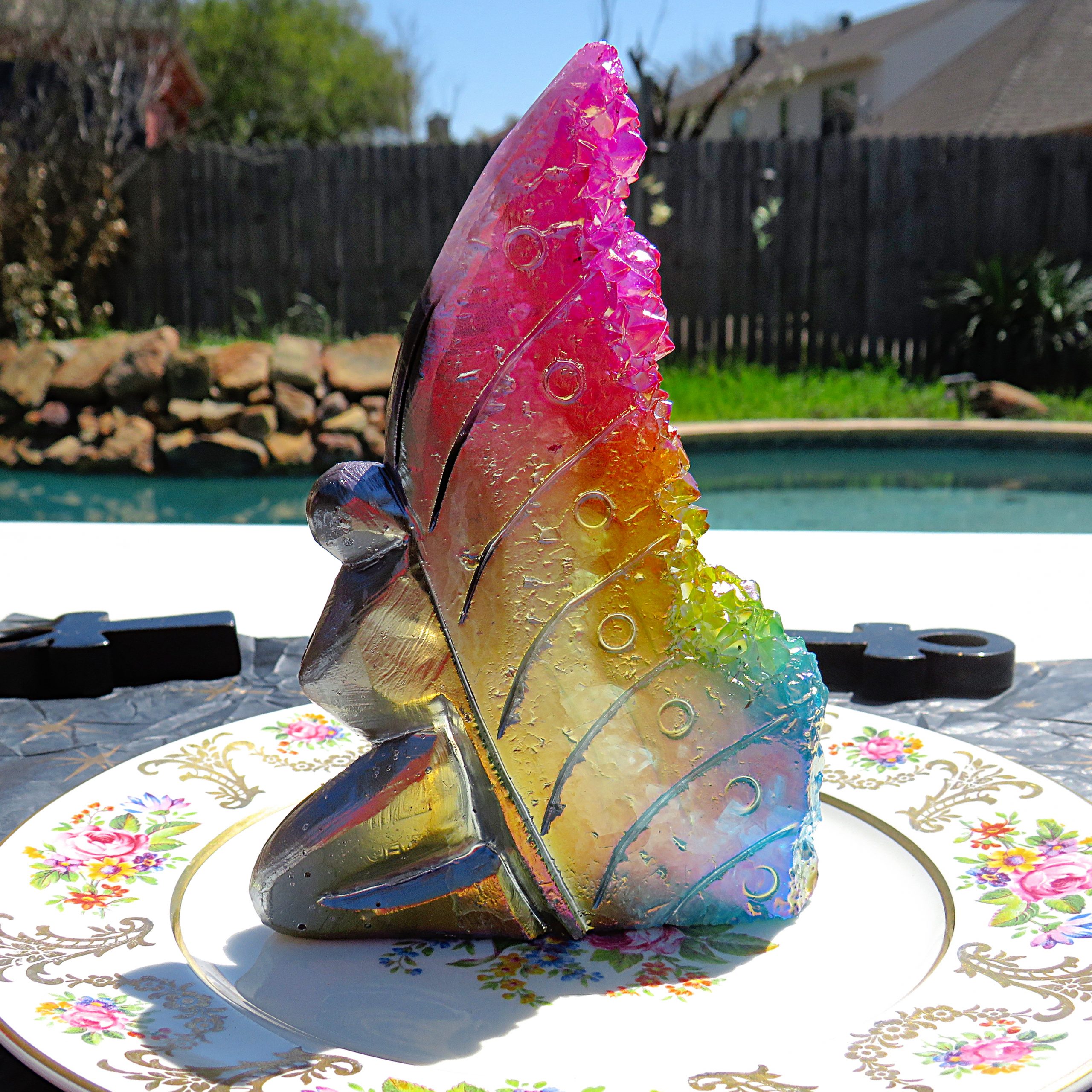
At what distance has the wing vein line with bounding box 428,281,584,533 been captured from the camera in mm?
1175

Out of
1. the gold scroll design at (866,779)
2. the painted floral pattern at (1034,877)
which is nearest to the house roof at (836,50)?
the gold scroll design at (866,779)

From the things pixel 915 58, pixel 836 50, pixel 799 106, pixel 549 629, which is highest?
pixel 836 50

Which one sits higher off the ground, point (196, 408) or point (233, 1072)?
point (196, 408)

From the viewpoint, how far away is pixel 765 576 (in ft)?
11.3

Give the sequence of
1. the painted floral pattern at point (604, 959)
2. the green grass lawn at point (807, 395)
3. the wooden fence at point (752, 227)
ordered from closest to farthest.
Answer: the painted floral pattern at point (604, 959) → the green grass lawn at point (807, 395) → the wooden fence at point (752, 227)

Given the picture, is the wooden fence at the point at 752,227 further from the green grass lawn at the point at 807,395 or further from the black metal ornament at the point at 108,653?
the black metal ornament at the point at 108,653

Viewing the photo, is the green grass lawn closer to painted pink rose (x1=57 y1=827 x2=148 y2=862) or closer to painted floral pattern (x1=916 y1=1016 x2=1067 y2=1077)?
painted pink rose (x1=57 y1=827 x2=148 y2=862)

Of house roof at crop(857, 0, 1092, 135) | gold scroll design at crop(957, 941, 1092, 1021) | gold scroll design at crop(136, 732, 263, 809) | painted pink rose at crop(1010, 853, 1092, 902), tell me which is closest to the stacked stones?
gold scroll design at crop(136, 732, 263, 809)

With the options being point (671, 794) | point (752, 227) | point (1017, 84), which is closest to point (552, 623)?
point (671, 794)

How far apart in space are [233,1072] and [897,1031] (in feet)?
1.96

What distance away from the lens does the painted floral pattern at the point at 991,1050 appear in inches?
37.5

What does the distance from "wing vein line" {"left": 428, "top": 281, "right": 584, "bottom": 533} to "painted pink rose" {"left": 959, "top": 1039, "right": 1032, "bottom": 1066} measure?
0.72 m

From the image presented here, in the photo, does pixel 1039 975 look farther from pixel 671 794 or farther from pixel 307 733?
pixel 307 733

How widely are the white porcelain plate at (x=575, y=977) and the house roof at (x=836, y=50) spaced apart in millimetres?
23091
